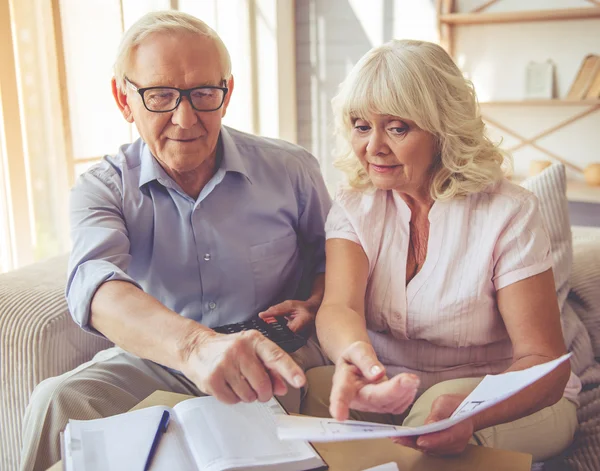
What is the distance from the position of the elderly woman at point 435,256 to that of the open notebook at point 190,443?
0.29m

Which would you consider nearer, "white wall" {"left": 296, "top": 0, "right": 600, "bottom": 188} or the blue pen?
the blue pen

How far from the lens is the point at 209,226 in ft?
4.86

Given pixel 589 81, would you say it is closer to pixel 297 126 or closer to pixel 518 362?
pixel 297 126

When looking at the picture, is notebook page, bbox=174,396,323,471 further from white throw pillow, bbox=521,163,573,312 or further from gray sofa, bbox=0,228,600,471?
white throw pillow, bbox=521,163,573,312

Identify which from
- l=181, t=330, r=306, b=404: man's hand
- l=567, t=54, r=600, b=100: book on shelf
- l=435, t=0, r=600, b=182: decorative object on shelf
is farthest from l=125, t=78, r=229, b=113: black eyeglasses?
l=567, t=54, r=600, b=100: book on shelf

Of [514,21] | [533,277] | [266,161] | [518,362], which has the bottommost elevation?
[518,362]

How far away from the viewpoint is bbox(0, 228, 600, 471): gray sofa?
4.65 feet

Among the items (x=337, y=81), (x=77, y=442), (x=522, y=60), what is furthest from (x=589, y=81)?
(x=77, y=442)

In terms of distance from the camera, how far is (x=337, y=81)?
417cm

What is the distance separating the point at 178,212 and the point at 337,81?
291 cm

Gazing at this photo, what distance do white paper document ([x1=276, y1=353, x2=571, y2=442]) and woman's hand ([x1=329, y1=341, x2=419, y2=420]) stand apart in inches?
1.5

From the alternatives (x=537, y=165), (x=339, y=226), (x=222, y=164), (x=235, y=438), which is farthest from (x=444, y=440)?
(x=537, y=165)

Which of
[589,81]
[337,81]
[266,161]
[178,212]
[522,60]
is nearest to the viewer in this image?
[178,212]

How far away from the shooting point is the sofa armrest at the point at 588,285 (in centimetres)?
164
